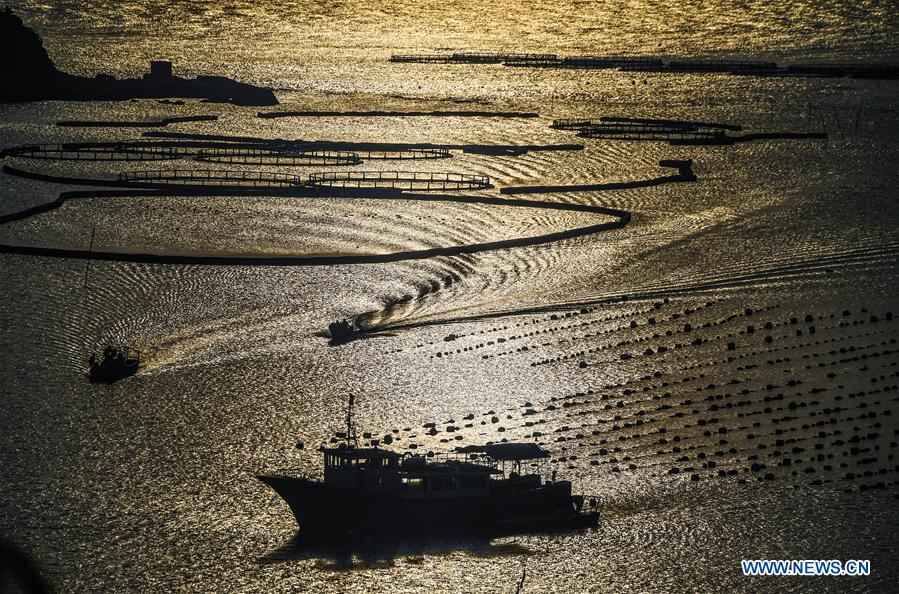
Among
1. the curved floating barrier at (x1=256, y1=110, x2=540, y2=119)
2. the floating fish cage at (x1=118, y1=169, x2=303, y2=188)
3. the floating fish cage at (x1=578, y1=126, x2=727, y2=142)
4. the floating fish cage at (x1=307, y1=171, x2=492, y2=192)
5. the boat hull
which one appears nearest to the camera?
the boat hull

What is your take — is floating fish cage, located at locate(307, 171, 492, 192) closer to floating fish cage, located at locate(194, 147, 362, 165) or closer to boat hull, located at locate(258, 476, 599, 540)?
floating fish cage, located at locate(194, 147, 362, 165)

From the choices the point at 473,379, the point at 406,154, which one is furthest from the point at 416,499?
the point at 406,154

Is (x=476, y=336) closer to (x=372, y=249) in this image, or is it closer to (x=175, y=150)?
(x=372, y=249)

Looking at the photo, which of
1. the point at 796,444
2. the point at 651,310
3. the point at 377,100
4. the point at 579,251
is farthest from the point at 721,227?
the point at 377,100

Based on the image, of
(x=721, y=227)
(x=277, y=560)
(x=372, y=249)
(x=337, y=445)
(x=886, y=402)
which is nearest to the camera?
(x=277, y=560)

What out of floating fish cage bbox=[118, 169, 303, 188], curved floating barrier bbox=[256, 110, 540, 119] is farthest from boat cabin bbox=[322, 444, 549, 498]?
curved floating barrier bbox=[256, 110, 540, 119]

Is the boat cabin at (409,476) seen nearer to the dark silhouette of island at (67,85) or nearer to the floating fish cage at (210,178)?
the floating fish cage at (210,178)

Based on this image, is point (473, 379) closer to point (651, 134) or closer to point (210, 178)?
point (210, 178)
